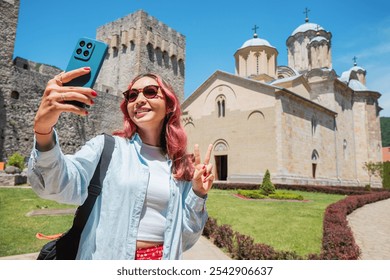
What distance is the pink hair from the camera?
1.74 metres

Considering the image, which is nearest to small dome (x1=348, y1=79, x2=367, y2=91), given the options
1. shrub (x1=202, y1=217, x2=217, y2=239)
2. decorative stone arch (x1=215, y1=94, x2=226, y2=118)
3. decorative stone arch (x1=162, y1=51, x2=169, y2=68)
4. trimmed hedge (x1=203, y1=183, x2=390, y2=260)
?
decorative stone arch (x1=215, y1=94, x2=226, y2=118)

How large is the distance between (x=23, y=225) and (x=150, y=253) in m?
5.46

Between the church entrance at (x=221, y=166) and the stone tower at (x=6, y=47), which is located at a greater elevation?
the stone tower at (x=6, y=47)

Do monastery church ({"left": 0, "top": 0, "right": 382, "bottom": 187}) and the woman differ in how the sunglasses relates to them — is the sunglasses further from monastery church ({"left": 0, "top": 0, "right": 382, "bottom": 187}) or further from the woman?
monastery church ({"left": 0, "top": 0, "right": 382, "bottom": 187})

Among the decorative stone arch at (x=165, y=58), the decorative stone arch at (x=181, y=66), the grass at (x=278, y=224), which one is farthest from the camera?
the decorative stone arch at (x=181, y=66)

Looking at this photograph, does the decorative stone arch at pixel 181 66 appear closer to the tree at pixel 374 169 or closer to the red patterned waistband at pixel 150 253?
the tree at pixel 374 169

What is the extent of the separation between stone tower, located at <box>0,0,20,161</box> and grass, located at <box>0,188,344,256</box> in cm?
1149

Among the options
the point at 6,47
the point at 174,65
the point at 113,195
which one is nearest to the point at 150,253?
the point at 113,195

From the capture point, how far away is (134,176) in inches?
57.6

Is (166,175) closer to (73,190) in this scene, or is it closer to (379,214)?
(73,190)

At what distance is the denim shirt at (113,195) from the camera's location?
112cm

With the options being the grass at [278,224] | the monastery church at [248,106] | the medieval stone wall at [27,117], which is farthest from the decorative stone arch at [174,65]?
the grass at [278,224]

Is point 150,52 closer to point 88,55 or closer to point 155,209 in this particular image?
point 88,55

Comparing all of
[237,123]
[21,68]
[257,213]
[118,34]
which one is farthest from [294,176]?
Result: [118,34]
